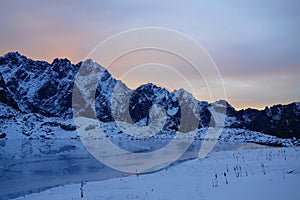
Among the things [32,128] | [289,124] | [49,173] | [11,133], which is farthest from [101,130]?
[49,173]

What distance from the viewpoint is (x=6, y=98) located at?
156750 millimetres

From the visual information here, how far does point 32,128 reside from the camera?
127m

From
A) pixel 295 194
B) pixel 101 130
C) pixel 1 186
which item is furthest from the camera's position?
pixel 101 130

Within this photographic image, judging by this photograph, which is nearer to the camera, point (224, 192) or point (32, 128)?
point (224, 192)

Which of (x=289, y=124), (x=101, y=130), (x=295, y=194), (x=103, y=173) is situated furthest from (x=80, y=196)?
(x=101, y=130)

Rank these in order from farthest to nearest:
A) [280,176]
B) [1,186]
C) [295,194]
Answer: [1,186] → [280,176] → [295,194]

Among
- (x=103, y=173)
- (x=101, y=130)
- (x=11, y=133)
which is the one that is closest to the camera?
(x=103, y=173)

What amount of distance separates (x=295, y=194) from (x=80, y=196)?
12.1 metres

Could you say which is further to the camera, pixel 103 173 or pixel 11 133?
pixel 11 133

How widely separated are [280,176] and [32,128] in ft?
417

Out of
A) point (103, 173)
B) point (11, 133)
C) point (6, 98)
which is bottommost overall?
point (103, 173)

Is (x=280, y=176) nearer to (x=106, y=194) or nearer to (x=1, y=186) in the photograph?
(x=106, y=194)

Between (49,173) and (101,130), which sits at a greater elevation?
(101,130)

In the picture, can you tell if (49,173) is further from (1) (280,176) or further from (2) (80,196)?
(1) (280,176)
